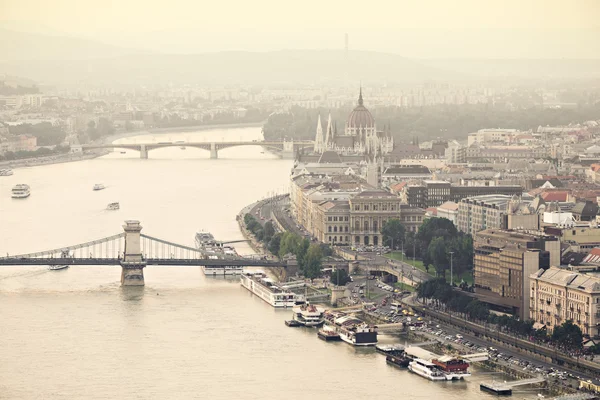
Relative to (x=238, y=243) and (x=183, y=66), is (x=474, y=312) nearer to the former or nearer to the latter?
(x=238, y=243)

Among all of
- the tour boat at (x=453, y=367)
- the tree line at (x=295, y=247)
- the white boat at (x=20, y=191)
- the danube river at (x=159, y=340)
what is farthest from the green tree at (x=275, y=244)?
the white boat at (x=20, y=191)

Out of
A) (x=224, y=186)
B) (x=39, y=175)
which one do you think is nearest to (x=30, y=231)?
(x=224, y=186)

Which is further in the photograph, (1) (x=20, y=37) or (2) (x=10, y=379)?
(1) (x=20, y=37)

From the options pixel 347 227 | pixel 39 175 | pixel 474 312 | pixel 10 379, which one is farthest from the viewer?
pixel 39 175

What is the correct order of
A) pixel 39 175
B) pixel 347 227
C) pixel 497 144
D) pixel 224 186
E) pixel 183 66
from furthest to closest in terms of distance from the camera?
pixel 183 66 → pixel 497 144 → pixel 39 175 → pixel 224 186 → pixel 347 227

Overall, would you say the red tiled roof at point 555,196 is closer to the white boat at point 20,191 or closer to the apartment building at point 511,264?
the apartment building at point 511,264

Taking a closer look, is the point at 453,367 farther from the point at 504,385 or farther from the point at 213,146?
the point at 213,146

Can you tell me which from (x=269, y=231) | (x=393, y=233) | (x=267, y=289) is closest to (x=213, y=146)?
(x=269, y=231)

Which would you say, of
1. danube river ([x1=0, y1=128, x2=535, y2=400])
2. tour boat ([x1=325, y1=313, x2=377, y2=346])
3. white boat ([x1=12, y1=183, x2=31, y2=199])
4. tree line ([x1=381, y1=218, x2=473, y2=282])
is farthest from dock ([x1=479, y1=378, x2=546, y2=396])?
white boat ([x1=12, y1=183, x2=31, y2=199])
